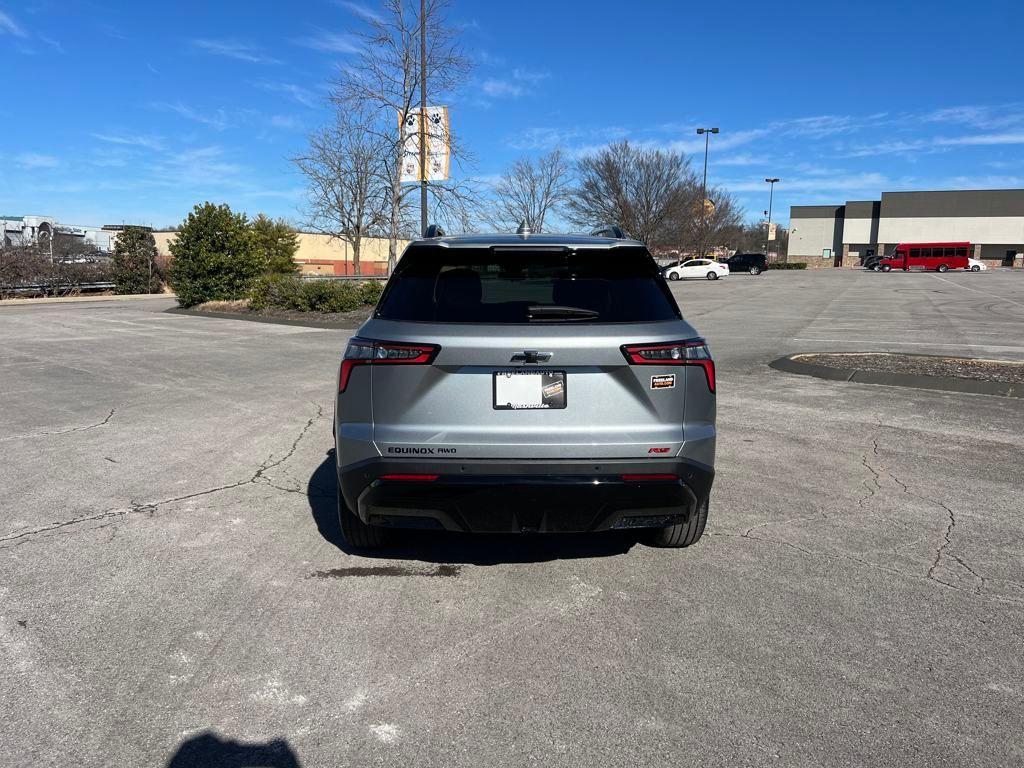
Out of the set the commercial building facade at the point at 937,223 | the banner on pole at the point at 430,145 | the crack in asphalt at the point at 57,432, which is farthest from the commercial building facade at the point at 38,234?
the commercial building facade at the point at 937,223

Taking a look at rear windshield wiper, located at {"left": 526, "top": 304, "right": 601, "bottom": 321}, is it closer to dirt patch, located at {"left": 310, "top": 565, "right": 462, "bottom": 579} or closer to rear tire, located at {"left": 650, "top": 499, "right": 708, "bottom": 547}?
rear tire, located at {"left": 650, "top": 499, "right": 708, "bottom": 547}

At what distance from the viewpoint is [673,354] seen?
10.7ft

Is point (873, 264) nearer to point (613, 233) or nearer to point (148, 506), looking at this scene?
point (613, 233)

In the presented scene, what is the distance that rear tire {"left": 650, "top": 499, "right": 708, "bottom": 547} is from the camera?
3.92m

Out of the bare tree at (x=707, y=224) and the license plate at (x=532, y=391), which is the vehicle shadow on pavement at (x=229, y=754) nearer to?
the license plate at (x=532, y=391)

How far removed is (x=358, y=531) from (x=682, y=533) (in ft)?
5.87

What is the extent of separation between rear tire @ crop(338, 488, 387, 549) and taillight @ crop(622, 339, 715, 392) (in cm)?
167

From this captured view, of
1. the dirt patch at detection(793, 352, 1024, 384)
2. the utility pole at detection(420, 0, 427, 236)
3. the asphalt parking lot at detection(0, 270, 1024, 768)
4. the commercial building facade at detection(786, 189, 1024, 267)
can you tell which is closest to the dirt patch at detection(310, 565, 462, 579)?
the asphalt parking lot at detection(0, 270, 1024, 768)

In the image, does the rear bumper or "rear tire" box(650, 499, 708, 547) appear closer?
the rear bumper

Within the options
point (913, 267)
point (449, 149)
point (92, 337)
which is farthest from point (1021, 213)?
point (92, 337)

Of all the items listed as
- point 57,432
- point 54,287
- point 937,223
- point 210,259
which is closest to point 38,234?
point 54,287

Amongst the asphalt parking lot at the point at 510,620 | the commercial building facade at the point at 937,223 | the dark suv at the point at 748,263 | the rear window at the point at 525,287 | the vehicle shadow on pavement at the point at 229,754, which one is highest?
the commercial building facade at the point at 937,223

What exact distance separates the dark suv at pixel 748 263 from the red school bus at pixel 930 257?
49.7 feet

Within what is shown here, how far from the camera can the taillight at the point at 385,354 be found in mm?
3197
